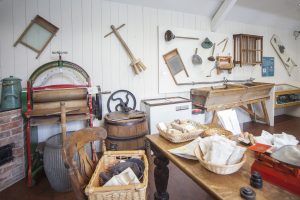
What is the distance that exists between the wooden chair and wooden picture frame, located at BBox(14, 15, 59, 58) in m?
1.80

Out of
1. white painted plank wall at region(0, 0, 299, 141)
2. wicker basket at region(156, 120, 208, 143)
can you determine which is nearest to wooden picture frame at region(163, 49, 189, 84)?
white painted plank wall at region(0, 0, 299, 141)

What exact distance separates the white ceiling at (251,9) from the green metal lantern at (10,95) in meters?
1.84

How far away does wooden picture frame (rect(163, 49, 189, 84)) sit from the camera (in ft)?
10.5

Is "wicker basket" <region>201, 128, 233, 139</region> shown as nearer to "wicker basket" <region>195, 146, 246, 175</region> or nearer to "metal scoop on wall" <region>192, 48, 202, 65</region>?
"wicker basket" <region>195, 146, 246, 175</region>

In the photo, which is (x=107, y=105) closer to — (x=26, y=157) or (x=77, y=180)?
(x=26, y=157)

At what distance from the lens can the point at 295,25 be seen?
487 cm

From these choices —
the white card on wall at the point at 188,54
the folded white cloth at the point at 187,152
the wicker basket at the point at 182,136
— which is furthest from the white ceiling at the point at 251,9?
the folded white cloth at the point at 187,152

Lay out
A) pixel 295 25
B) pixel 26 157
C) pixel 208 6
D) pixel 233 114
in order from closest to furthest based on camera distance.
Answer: pixel 233 114, pixel 26 157, pixel 208 6, pixel 295 25

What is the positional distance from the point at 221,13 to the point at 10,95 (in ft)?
11.1

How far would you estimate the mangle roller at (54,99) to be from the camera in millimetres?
2016

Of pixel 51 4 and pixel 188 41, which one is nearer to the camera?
pixel 51 4

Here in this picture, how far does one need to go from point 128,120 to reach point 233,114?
118cm

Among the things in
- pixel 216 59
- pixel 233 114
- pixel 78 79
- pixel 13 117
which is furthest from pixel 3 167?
pixel 216 59

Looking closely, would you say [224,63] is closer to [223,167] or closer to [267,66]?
[267,66]
